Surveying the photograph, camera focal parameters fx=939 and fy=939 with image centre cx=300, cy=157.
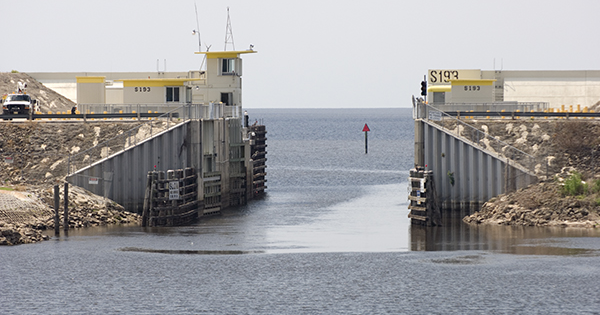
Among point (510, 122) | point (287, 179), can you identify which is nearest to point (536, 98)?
point (287, 179)

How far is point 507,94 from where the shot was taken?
329 ft

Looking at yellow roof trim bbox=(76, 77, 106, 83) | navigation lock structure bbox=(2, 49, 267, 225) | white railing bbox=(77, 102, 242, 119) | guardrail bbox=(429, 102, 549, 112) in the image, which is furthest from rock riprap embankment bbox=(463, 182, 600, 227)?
yellow roof trim bbox=(76, 77, 106, 83)

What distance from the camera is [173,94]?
68.2 meters

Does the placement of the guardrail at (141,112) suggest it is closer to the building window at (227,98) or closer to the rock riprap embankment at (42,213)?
the building window at (227,98)

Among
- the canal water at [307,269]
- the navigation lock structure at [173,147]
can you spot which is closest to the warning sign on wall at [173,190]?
the navigation lock structure at [173,147]

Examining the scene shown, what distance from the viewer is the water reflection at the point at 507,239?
43.7m

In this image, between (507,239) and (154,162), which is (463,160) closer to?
(507,239)

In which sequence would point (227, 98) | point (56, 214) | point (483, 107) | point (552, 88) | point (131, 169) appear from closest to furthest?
point (56, 214) < point (131, 169) < point (483, 107) < point (227, 98) < point (552, 88)

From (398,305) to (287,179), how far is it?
57.1 meters

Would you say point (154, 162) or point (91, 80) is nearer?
point (154, 162)

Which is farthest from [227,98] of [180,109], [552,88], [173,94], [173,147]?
[552,88]

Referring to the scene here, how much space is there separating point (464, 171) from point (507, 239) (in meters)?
6.91

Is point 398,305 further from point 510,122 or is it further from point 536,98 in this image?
point 536,98

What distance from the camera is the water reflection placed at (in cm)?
4372
